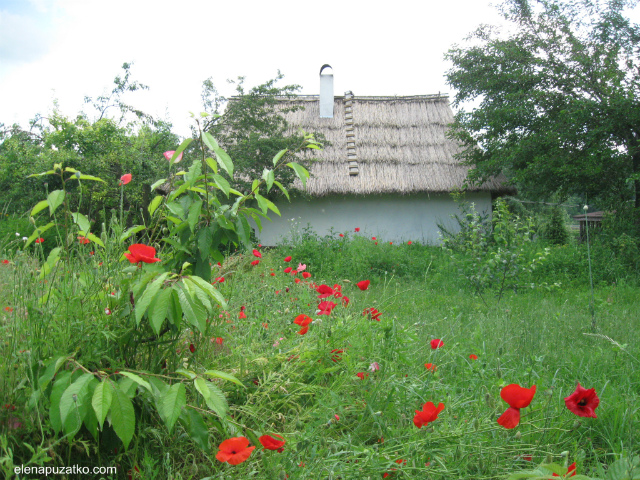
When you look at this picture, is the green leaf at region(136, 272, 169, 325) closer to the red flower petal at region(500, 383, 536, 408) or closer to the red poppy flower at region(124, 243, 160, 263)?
the red poppy flower at region(124, 243, 160, 263)

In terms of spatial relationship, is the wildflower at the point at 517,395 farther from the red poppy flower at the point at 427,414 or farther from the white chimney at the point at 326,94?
the white chimney at the point at 326,94

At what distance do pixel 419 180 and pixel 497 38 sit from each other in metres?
3.12

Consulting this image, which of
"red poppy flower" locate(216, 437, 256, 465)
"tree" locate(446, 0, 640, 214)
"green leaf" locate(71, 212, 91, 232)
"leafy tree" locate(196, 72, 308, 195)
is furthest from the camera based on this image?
"leafy tree" locate(196, 72, 308, 195)

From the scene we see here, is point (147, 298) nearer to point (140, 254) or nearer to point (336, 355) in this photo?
point (140, 254)

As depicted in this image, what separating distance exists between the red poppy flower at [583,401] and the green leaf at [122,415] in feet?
3.40

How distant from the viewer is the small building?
376 inches

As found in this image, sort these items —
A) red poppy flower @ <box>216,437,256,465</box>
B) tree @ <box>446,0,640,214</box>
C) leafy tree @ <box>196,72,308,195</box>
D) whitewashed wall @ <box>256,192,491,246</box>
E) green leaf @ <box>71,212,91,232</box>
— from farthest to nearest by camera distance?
1. whitewashed wall @ <box>256,192,491,246</box>
2. leafy tree @ <box>196,72,308,195</box>
3. tree @ <box>446,0,640,214</box>
4. green leaf @ <box>71,212,91,232</box>
5. red poppy flower @ <box>216,437,256,465</box>

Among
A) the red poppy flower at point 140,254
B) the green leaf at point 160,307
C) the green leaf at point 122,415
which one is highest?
the red poppy flower at point 140,254

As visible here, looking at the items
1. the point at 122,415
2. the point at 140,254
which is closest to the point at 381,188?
the point at 140,254

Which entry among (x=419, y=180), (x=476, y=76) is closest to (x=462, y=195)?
(x=419, y=180)

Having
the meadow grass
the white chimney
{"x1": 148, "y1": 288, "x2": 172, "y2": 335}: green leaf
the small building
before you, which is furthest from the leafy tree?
{"x1": 148, "y1": 288, "x2": 172, "y2": 335}: green leaf

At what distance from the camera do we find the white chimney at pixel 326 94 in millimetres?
11297

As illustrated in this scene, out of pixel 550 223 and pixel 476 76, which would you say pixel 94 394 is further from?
pixel 550 223

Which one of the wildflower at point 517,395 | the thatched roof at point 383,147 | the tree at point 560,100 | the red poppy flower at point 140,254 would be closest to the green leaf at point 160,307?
the red poppy flower at point 140,254
